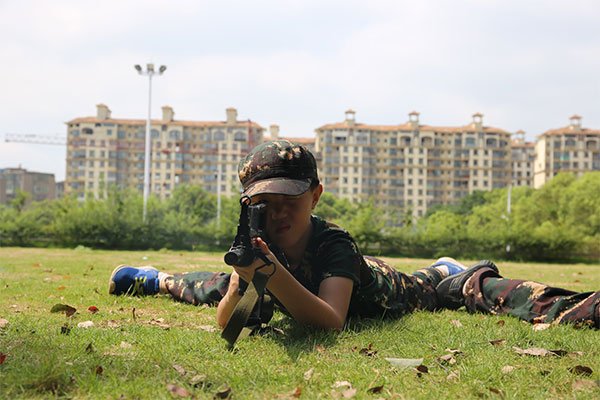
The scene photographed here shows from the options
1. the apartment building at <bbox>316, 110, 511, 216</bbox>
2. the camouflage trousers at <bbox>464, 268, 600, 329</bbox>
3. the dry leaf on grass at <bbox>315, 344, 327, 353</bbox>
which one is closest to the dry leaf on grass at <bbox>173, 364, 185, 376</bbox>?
the dry leaf on grass at <bbox>315, 344, 327, 353</bbox>

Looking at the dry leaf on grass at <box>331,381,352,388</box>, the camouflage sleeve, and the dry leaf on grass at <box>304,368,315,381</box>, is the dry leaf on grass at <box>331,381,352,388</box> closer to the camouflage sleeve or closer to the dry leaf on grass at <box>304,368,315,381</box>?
the dry leaf on grass at <box>304,368,315,381</box>

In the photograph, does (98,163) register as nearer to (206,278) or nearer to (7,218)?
(7,218)

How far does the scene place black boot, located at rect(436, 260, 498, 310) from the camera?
15.2 feet

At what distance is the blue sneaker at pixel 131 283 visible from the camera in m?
5.25

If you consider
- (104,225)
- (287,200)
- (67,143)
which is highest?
(67,143)

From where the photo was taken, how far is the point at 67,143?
10844 cm

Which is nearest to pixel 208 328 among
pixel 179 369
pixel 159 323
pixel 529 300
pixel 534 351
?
pixel 159 323

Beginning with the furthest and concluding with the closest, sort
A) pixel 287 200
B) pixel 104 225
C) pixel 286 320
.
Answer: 1. pixel 104 225
2. pixel 286 320
3. pixel 287 200

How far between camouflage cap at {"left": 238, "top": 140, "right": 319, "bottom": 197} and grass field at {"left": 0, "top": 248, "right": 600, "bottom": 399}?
0.96 m

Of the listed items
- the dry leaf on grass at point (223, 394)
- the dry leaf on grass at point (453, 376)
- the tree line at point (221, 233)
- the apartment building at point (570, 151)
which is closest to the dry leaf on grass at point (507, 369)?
the dry leaf on grass at point (453, 376)

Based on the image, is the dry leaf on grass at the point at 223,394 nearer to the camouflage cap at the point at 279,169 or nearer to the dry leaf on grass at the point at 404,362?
the dry leaf on grass at the point at 404,362

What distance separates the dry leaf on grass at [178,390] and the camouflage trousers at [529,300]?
118 inches

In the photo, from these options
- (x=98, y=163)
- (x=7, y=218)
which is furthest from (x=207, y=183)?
(x=7, y=218)

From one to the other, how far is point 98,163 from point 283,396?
373ft
